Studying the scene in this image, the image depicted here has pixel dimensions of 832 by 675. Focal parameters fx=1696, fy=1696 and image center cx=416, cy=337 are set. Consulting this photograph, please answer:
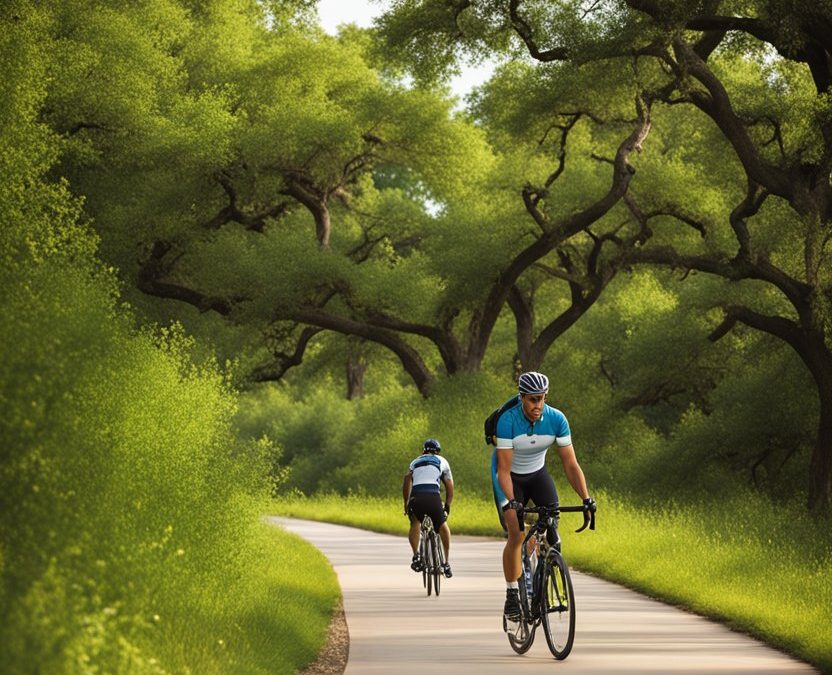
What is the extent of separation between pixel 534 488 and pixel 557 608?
3.44 feet

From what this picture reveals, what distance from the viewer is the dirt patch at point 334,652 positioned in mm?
13914

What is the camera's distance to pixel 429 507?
21.4 m

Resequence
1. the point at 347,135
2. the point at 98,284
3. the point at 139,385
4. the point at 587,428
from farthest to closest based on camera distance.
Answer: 1. the point at 587,428
2. the point at 347,135
3. the point at 98,284
4. the point at 139,385

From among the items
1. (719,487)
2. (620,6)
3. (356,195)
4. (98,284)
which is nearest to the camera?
(98,284)

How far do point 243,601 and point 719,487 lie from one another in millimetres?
29297

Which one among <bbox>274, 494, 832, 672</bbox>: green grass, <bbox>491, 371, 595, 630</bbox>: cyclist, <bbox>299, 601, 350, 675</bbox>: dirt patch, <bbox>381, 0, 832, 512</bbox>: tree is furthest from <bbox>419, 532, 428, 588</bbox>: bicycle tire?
<bbox>381, 0, 832, 512</bbox>: tree

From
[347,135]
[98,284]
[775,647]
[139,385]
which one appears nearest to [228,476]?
[139,385]

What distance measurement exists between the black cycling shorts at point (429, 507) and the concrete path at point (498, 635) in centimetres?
98

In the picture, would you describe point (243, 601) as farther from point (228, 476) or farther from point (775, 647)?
point (775, 647)

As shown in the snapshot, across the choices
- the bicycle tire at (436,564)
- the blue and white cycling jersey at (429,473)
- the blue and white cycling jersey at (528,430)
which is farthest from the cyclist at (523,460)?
the blue and white cycling jersey at (429,473)

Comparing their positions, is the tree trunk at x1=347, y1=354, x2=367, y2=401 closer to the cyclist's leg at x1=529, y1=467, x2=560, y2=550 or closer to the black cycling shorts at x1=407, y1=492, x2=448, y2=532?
the black cycling shorts at x1=407, y1=492, x2=448, y2=532

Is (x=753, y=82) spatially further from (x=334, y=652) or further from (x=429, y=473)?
(x=334, y=652)

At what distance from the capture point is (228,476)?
58.5 feet

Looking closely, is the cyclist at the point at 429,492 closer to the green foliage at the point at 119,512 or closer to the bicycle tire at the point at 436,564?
the bicycle tire at the point at 436,564
